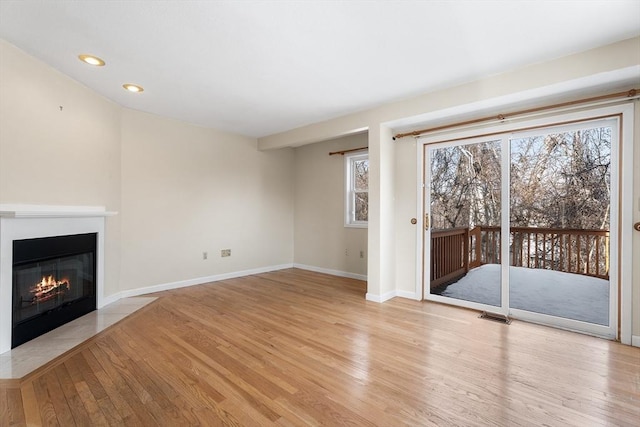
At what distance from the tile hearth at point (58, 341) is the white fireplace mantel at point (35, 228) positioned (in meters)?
0.15

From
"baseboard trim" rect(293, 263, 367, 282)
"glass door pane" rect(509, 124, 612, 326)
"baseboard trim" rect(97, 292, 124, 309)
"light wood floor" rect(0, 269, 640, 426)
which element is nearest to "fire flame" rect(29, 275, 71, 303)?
"baseboard trim" rect(97, 292, 124, 309)

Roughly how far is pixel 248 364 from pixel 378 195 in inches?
95.9

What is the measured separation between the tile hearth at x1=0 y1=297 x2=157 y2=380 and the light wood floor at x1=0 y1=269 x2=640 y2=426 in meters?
0.12

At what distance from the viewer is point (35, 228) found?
2.61 metres

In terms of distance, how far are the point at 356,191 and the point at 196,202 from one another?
2.65m

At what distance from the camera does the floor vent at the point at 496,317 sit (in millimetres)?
3032

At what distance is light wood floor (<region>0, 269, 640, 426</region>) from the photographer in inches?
64.2

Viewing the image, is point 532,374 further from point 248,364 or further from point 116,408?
point 116,408

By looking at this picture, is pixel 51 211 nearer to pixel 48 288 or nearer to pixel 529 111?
pixel 48 288

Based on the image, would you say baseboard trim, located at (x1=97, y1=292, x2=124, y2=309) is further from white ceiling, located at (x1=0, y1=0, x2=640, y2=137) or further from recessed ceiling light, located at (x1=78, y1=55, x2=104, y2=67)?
recessed ceiling light, located at (x1=78, y1=55, x2=104, y2=67)

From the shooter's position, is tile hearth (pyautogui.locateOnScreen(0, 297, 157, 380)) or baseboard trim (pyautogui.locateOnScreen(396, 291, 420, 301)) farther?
baseboard trim (pyautogui.locateOnScreen(396, 291, 420, 301))

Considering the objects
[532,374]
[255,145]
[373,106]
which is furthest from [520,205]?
[255,145]

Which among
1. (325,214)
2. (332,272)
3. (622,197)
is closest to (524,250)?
(622,197)

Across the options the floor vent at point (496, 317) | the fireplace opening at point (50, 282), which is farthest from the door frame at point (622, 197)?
the fireplace opening at point (50, 282)
